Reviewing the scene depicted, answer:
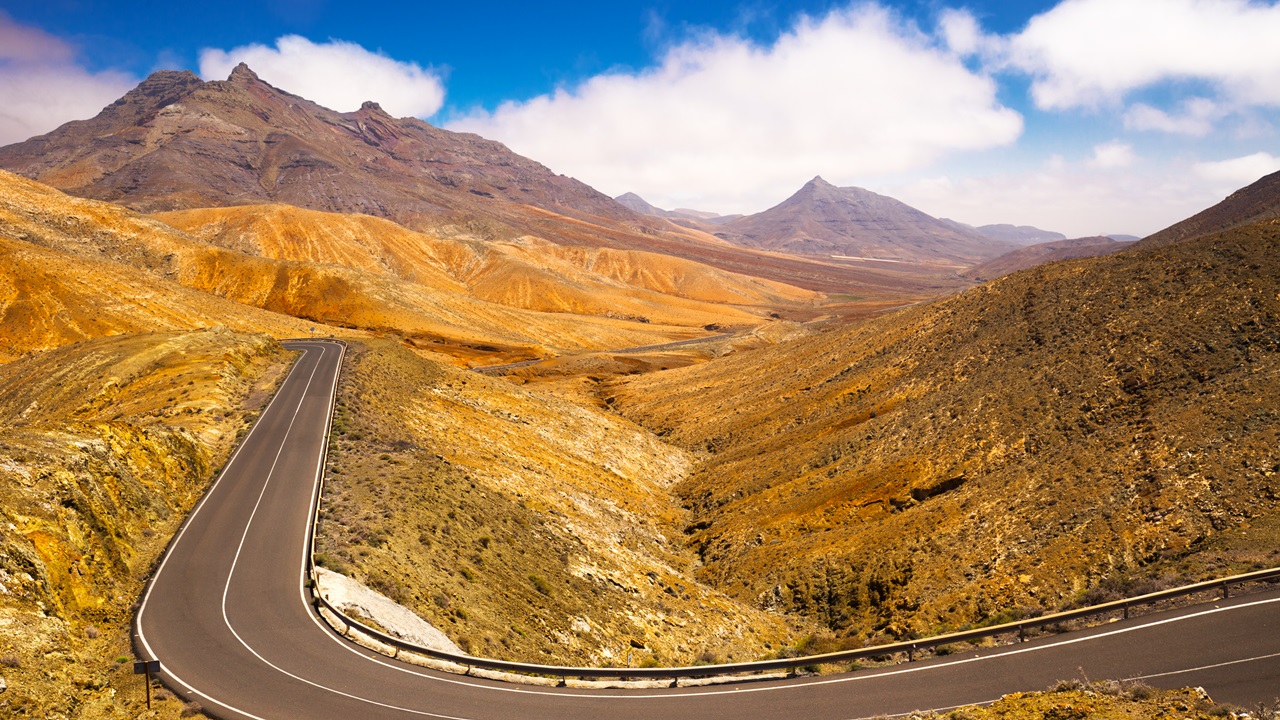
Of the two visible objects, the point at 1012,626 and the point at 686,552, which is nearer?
the point at 1012,626

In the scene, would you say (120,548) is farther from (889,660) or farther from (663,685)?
(889,660)

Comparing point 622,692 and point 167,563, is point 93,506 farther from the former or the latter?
point 622,692

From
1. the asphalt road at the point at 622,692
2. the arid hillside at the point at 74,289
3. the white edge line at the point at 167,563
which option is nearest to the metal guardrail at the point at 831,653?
the asphalt road at the point at 622,692

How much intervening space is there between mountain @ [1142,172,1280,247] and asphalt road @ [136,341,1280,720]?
82520 millimetres

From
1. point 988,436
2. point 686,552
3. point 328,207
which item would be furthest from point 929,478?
point 328,207

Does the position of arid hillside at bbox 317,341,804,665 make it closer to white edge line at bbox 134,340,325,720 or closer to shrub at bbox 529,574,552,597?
shrub at bbox 529,574,552,597

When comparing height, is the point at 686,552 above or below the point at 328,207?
Answer: below

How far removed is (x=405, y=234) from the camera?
5655 inches

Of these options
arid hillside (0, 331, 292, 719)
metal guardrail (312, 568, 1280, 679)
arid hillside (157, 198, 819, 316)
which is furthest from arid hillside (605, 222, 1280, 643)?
arid hillside (157, 198, 819, 316)

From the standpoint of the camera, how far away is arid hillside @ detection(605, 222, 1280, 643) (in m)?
19.1

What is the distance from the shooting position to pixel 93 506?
16.9 m

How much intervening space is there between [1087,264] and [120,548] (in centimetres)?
5192

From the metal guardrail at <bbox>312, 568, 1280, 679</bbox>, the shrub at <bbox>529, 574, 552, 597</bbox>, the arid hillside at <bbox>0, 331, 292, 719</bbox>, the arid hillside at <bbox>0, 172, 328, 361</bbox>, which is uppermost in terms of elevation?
the arid hillside at <bbox>0, 172, 328, 361</bbox>

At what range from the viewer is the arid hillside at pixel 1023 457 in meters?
19.1
